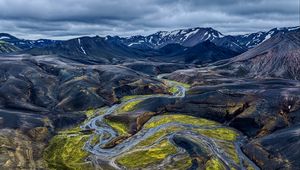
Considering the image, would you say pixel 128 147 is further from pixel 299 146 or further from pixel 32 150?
pixel 299 146

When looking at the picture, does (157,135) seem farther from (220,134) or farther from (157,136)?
(220,134)

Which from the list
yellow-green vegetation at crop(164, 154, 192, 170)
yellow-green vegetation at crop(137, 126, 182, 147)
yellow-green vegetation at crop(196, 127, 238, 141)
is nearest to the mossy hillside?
yellow-green vegetation at crop(137, 126, 182, 147)

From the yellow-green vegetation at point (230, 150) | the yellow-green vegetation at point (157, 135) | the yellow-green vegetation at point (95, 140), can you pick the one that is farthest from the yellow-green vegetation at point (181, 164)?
the yellow-green vegetation at point (95, 140)

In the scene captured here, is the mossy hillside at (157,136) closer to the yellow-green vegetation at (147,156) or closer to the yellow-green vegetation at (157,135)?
the yellow-green vegetation at (157,135)

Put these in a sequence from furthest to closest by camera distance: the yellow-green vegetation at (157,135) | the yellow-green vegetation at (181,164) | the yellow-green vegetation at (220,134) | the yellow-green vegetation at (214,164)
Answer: the yellow-green vegetation at (220,134) < the yellow-green vegetation at (157,135) < the yellow-green vegetation at (181,164) < the yellow-green vegetation at (214,164)

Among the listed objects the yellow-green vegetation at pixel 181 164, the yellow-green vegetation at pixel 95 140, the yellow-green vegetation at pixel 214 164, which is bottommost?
the yellow-green vegetation at pixel 95 140

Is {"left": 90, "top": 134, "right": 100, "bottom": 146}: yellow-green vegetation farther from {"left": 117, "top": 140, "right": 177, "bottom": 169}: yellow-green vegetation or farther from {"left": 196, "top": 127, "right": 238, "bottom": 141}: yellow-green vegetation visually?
{"left": 196, "top": 127, "right": 238, "bottom": 141}: yellow-green vegetation

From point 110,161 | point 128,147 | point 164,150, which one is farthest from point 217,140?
point 110,161

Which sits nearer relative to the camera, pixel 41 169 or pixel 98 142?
pixel 41 169
